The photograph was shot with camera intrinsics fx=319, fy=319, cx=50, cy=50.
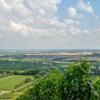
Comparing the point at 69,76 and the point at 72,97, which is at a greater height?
the point at 69,76

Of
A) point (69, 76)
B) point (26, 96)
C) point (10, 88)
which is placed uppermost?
point (69, 76)

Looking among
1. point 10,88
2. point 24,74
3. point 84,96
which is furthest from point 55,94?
point 24,74

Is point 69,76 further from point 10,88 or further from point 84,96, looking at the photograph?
point 10,88

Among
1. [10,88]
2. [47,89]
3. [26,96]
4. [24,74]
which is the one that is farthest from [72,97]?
[24,74]

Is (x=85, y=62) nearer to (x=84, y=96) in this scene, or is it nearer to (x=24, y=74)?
(x=84, y=96)

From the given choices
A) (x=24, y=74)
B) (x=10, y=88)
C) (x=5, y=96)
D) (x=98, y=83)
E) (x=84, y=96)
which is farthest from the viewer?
(x=24, y=74)

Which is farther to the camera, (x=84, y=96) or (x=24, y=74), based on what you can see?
(x=24, y=74)

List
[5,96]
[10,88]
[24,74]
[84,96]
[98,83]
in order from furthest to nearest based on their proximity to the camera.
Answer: [24,74]
[10,88]
[5,96]
[98,83]
[84,96]
